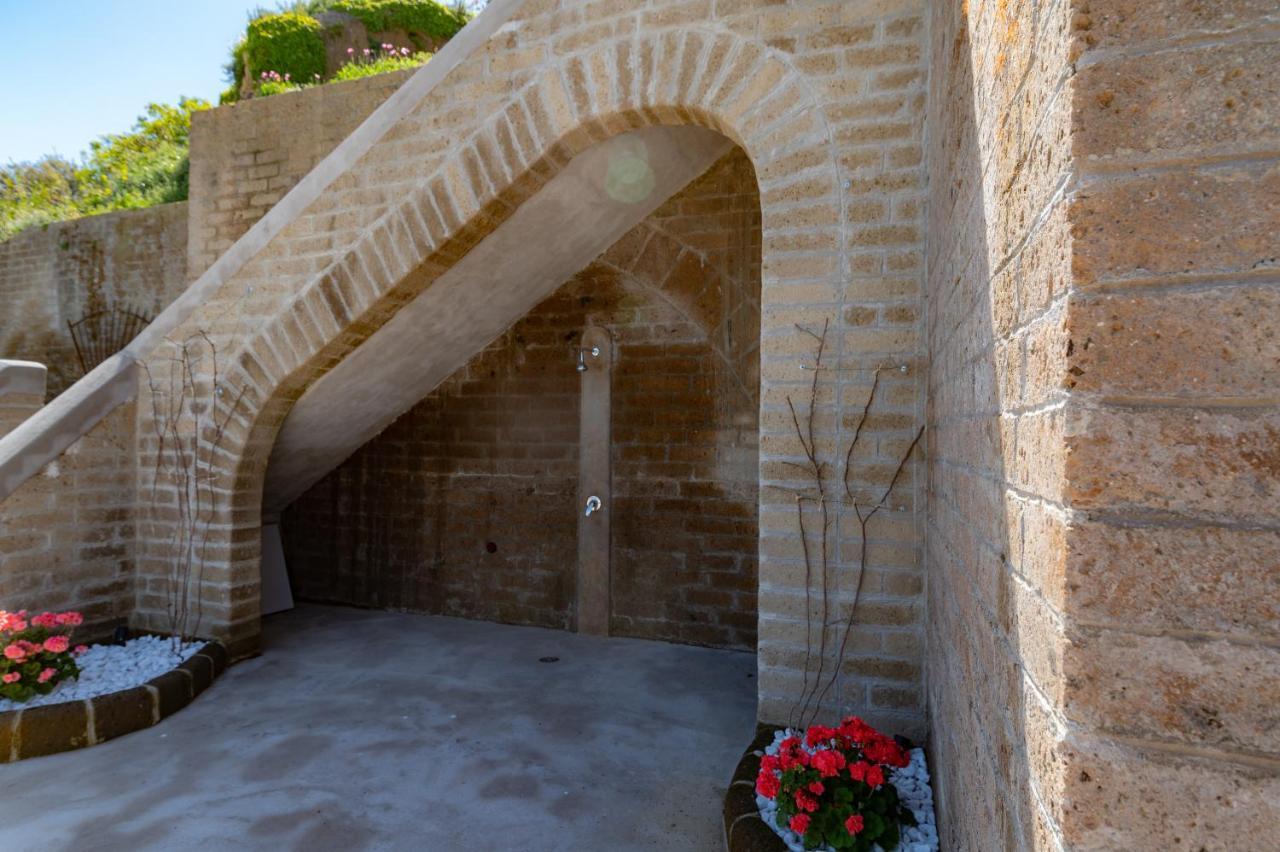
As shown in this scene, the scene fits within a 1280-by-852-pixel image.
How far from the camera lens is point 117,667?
449cm

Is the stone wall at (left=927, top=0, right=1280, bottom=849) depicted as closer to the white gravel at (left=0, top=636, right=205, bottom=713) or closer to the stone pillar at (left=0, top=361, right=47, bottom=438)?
the white gravel at (left=0, top=636, right=205, bottom=713)

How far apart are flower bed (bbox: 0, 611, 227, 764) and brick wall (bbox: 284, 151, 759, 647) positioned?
2159 millimetres

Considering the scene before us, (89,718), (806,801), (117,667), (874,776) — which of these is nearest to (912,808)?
(874,776)

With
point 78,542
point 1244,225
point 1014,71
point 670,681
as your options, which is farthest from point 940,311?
point 78,542

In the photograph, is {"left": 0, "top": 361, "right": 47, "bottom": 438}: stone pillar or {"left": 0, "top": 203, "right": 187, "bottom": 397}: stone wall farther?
{"left": 0, "top": 203, "right": 187, "bottom": 397}: stone wall

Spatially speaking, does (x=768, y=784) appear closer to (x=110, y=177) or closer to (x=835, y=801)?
(x=835, y=801)

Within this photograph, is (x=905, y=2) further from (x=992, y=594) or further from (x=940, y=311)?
(x=992, y=594)

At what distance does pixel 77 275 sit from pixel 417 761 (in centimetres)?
970

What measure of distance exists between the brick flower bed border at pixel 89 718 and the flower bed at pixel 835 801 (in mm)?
3185

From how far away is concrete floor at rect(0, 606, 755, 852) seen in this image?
3018 mm

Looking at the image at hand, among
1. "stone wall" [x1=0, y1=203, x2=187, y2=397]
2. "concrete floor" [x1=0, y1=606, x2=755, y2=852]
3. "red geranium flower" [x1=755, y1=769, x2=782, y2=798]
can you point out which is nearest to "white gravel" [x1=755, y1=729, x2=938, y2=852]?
"red geranium flower" [x1=755, y1=769, x2=782, y2=798]

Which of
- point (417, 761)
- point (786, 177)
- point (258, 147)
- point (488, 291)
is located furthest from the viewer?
point (258, 147)

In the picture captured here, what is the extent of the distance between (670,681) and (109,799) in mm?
2868

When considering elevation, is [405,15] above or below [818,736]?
above
